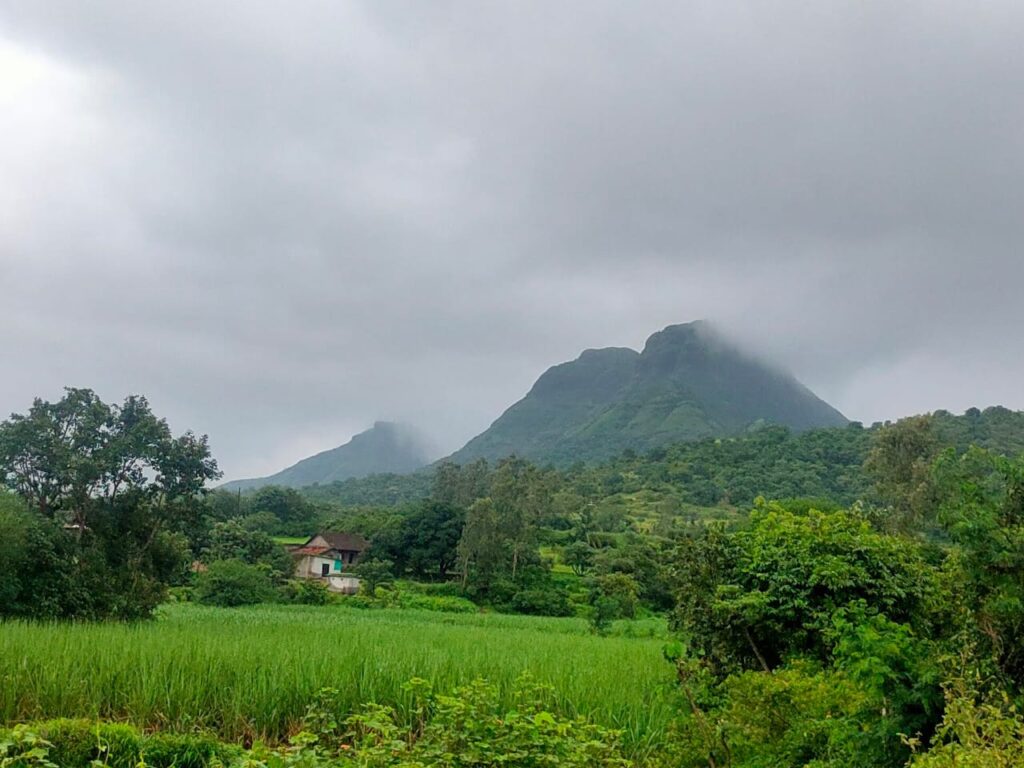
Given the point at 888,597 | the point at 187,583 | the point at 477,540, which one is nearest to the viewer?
the point at 888,597

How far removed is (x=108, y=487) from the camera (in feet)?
64.7

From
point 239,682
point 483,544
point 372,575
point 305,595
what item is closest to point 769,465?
point 483,544

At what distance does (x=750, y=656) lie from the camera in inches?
321

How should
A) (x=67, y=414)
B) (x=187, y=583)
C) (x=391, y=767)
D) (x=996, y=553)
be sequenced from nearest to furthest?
1. (x=996, y=553)
2. (x=391, y=767)
3. (x=67, y=414)
4. (x=187, y=583)

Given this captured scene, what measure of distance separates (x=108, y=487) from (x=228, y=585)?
581 inches

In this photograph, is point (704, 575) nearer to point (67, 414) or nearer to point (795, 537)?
point (795, 537)

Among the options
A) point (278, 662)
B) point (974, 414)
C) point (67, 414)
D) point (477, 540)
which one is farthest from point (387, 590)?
point (974, 414)

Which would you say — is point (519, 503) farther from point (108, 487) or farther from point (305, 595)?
point (108, 487)

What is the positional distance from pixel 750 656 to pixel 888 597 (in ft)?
5.20

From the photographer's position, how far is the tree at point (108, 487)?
61.9ft

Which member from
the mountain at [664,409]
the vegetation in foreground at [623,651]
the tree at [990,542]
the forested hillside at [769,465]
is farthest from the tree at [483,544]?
the mountain at [664,409]

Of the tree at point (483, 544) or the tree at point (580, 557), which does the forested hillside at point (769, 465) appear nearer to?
the tree at point (580, 557)

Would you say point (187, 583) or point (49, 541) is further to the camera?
point (187, 583)

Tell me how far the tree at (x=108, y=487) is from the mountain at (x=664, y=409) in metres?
114
